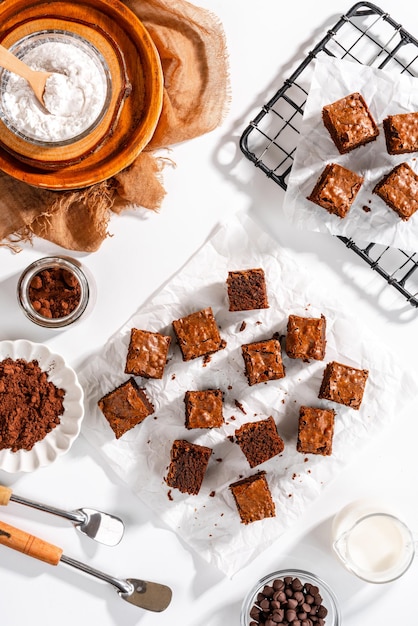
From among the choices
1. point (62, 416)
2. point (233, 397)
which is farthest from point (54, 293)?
point (233, 397)

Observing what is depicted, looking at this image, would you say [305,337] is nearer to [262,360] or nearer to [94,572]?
[262,360]

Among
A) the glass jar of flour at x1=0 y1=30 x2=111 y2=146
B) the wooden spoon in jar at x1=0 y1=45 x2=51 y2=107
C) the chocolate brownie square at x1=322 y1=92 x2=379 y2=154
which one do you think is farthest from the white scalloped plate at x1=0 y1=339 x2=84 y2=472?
the chocolate brownie square at x1=322 y1=92 x2=379 y2=154

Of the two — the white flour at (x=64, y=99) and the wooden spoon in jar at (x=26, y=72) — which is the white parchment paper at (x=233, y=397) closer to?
the white flour at (x=64, y=99)

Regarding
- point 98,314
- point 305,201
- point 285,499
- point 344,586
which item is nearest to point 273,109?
point 305,201

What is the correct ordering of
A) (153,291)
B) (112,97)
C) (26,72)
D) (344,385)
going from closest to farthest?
(26,72), (112,97), (344,385), (153,291)

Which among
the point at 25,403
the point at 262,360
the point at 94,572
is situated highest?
the point at 262,360

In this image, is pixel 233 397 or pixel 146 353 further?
pixel 233 397

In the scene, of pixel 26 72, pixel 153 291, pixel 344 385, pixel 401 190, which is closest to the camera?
pixel 26 72

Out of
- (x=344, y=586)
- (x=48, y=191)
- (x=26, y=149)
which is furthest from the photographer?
(x=344, y=586)

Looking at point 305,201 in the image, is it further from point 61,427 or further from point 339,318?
point 61,427
